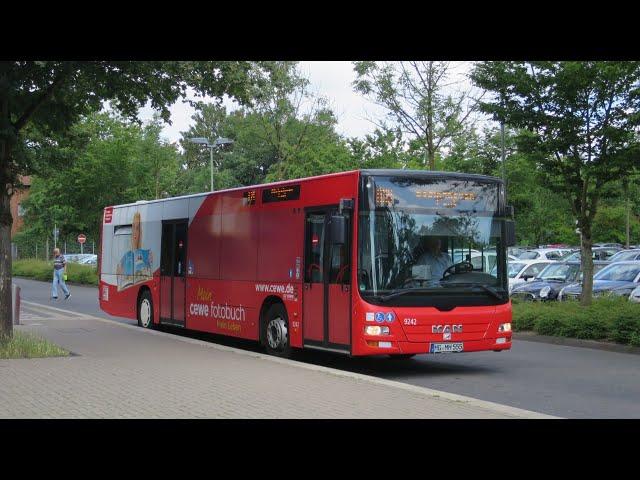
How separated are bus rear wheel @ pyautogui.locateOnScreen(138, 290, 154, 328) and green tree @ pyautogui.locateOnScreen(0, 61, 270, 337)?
4613 millimetres

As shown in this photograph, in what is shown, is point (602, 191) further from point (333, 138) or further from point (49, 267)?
point (49, 267)

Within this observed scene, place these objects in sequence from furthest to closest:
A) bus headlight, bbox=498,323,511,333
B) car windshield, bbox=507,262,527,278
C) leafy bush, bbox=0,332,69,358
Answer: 1. car windshield, bbox=507,262,527,278
2. leafy bush, bbox=0,332,69,358
3. bus headlight, bbox=498,323,511,333

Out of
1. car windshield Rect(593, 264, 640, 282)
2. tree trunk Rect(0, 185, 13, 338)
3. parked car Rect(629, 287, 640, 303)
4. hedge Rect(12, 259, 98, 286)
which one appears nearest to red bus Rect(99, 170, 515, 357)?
tree trunk Rect(0, 185, 13, 338)

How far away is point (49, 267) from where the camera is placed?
5475cm

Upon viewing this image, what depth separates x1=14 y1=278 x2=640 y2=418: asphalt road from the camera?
9.94 m

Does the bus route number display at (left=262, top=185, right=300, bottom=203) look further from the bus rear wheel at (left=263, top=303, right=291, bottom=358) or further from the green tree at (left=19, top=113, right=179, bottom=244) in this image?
the green tree at (left=19, top=113, right=179, bottom=244)

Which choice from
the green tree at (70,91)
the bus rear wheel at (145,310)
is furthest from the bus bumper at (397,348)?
the bus rear wheel at (145,310)

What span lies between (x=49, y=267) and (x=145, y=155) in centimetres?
1388

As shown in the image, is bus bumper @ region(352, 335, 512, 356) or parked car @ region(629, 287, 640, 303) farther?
parked car @ region(629, 287, 640, 303)

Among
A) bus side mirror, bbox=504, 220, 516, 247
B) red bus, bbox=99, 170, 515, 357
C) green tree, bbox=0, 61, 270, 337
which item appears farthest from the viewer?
green tree, bbox=0, 61, 270, 337

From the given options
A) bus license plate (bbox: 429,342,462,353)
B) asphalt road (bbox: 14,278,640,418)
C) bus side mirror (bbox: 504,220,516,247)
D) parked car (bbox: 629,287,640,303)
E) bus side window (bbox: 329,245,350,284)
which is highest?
bus side mirror (bbox: 504,220,516,247)

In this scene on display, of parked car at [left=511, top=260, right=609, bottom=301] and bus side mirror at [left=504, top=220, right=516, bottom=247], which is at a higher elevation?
bus side mirror at [left=504, top=220, right=516, bottom=247]

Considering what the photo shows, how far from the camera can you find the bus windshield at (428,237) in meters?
11.9
